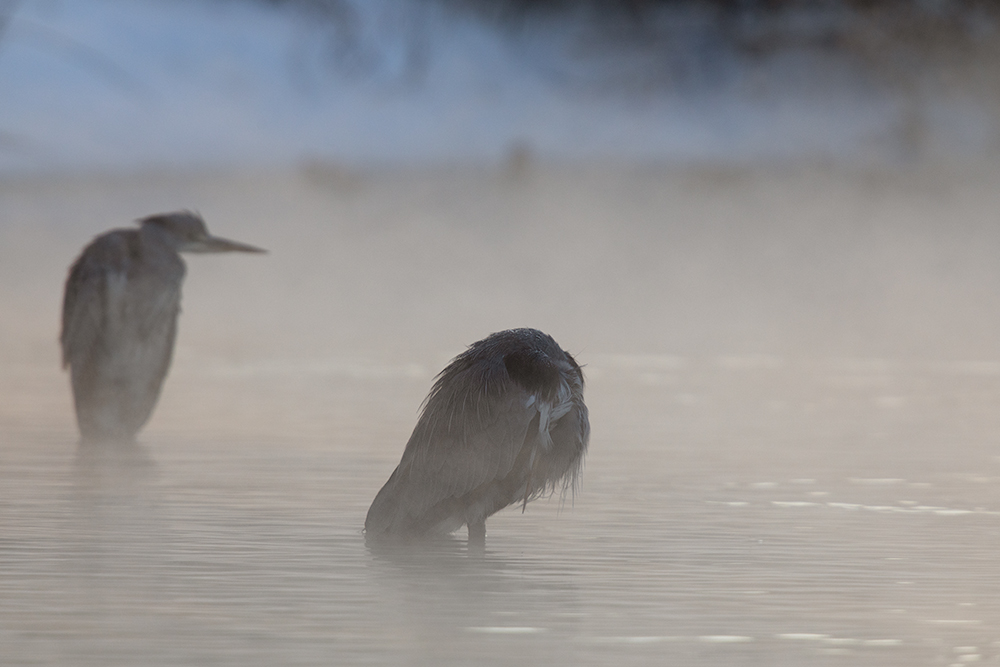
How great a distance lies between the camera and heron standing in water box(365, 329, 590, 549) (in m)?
5.72

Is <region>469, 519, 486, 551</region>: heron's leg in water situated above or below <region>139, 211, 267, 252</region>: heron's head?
below

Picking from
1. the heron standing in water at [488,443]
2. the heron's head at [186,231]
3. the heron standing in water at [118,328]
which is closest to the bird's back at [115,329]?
the heron standing in water at [118,328]

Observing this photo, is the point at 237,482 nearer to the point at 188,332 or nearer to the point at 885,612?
the point at 885,612

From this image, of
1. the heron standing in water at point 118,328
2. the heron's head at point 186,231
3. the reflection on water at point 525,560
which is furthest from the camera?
the heron's head at point 186,231

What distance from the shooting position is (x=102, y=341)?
9.24 meters

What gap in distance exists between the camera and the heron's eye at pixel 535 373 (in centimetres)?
573

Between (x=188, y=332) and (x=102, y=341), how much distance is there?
13.0m

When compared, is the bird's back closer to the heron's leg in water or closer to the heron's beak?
the heron's beak

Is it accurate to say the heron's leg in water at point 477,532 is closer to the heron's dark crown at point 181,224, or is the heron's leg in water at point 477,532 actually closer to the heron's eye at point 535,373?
the heron's eye at point 535,373

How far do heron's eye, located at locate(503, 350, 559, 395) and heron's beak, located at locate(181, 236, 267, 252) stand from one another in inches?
172

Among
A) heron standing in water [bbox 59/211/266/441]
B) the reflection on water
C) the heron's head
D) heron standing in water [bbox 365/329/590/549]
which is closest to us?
the reflection on water

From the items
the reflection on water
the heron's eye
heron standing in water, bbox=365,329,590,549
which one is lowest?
the reflection on water

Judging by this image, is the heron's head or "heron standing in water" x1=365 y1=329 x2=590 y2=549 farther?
the heron's head

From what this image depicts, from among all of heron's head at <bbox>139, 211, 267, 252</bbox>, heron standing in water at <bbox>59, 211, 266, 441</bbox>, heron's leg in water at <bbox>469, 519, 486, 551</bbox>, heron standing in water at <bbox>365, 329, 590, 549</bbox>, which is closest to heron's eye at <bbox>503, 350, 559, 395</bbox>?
heron standing in water at <bbox>365, 329, 590, 549</bbox>
